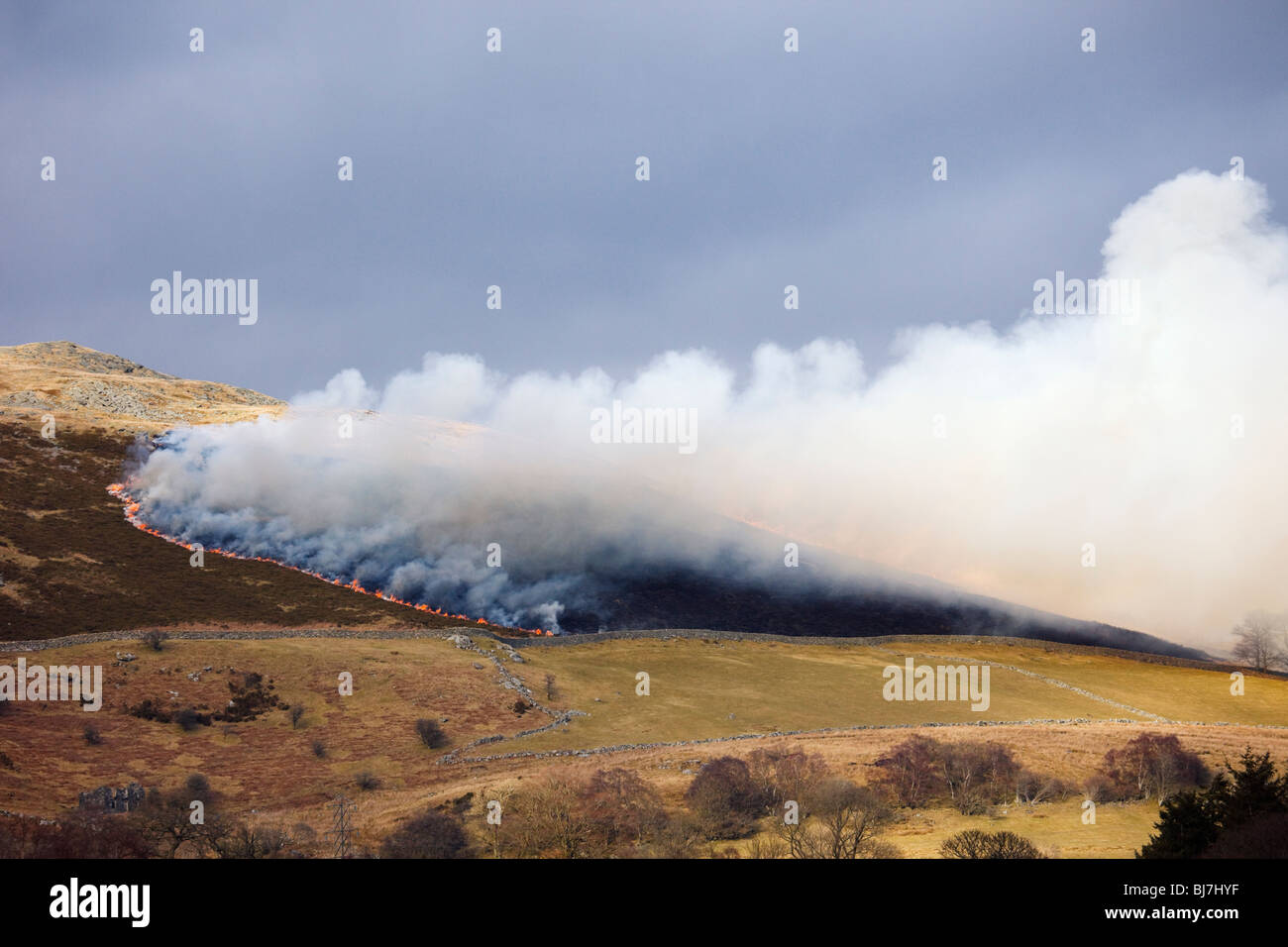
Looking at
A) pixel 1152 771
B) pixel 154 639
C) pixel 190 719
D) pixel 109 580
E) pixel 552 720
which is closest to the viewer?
pixel 1152 771

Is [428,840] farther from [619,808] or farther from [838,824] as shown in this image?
[838,824]

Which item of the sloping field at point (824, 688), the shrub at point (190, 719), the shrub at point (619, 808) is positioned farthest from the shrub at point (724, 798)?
the shrub at point (190, 719)

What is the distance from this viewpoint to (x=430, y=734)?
54031 mm

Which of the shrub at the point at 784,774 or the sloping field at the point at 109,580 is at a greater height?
the sloping field at the point at 109,580

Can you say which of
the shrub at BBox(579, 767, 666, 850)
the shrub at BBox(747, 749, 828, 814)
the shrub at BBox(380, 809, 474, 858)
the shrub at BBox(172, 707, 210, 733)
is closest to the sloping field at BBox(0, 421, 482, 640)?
the shrub at BBox(172, 707, 210, 733)

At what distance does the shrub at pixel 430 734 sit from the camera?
177 ft

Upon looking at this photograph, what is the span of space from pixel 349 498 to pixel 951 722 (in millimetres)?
90405

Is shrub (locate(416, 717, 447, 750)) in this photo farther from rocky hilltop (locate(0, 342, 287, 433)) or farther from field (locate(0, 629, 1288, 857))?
rocky hilltop (locate(0, 342, 287, 433))

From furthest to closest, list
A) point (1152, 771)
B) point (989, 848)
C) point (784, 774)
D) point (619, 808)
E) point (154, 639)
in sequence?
point (154, 639) → point (1152, 771) → point (784, 774) → point (619, 808) → point (989, 848)

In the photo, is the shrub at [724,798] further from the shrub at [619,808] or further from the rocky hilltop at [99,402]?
the rocky hilltop at [99,402]

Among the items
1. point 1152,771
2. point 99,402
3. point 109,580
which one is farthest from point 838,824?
point 99,402

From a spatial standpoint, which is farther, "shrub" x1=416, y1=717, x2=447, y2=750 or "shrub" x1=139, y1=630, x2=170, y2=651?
"shrub" x1=139, y1=630, x2=170, y2=651

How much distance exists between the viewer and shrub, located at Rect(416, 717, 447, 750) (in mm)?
53812
